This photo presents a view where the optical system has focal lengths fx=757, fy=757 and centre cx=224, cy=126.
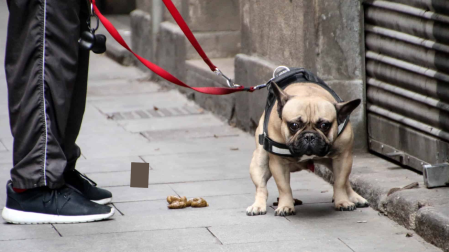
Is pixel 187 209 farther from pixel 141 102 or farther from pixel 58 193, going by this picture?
pixel 141 102


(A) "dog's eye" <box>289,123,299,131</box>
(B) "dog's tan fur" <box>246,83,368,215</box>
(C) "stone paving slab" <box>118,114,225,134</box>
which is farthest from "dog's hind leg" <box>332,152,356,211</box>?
(C) "stone paving slab" <box>118,114,225,134</box>

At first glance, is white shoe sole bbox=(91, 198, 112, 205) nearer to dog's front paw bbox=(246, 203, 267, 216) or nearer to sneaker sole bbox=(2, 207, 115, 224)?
sneaker sole bbox=(2, 207, 115, 224)

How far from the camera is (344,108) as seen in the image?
4.34 m

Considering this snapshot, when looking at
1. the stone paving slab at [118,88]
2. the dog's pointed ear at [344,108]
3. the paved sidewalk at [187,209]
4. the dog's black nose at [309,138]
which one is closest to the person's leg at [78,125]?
the paved sidewalk at [187,209]

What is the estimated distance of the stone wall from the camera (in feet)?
18.8

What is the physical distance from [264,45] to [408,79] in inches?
76.6

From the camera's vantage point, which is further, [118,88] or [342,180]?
[118,88]

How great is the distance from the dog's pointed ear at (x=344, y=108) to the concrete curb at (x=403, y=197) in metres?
0.59

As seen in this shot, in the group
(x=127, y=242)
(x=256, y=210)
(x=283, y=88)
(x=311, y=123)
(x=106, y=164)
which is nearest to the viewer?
(x=127, y=242)

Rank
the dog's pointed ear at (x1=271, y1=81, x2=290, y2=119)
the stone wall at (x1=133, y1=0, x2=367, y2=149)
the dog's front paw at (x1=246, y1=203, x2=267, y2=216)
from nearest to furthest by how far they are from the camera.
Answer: the dog's pointed ear at (x1=271, y1=81, x2=290, y2=119) → the dog's front paw at (x1=246, y1=203, x2=267, y2=216) → the stone wall at (x1=133, y1=0, x2=367, y2=149)

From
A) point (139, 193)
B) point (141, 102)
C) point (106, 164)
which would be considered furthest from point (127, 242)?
point (141, 102)

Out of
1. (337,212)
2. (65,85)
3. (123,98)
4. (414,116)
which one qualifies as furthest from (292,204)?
(123,98)

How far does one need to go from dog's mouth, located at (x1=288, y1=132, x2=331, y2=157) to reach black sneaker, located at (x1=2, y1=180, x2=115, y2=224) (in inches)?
49.4

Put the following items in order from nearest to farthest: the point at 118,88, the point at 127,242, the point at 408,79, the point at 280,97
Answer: the point at 127,242, the point at 280,97, the point at 408,79, the point at 118,88
